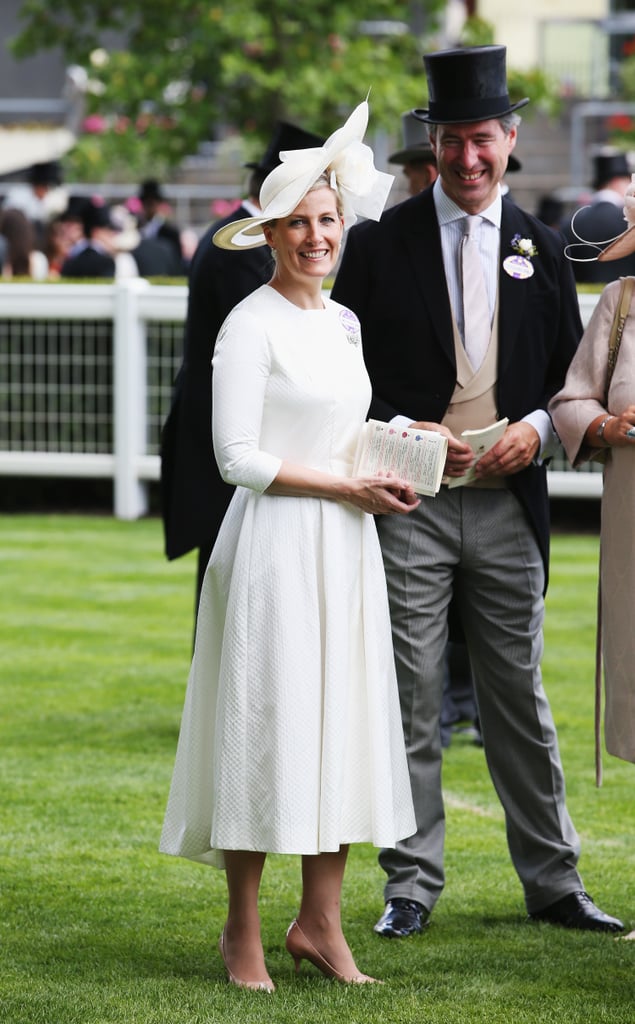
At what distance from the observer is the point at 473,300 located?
4809 millimetres

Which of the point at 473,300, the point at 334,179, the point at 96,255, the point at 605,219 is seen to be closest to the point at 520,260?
the point at 473,300

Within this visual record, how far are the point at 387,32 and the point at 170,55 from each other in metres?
2.73

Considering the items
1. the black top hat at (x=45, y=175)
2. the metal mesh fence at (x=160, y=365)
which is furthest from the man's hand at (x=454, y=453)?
the black top hat at (x=45, y=175)

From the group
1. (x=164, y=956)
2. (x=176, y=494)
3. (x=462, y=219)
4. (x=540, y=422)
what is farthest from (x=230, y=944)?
(x=176, y=494)

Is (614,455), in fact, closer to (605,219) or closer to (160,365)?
(605,219)

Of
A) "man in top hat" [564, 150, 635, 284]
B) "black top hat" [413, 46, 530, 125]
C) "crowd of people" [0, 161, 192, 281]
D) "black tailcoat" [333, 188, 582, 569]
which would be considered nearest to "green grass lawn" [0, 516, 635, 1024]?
"black tailcoat" [333, 188, 582, 569]

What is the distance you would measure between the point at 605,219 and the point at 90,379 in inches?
Answer: 166

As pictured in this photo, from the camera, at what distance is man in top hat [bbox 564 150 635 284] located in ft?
34.7

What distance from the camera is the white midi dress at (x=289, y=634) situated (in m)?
4.20

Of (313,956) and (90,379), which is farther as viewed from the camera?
(90,379)

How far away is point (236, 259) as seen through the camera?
20.5 feet

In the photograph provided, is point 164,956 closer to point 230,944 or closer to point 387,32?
point 230,944

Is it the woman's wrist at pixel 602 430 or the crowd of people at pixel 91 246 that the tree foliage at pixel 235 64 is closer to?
the crowd of people at pixel 91 246

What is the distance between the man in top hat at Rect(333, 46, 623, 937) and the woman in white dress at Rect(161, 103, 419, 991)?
45 cm
